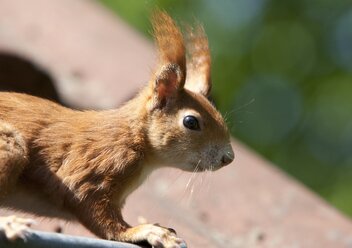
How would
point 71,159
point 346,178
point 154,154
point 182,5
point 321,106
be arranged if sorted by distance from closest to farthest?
point 71,159 → point 154,154 → point 182,5 → point 346,178 → point 321,106

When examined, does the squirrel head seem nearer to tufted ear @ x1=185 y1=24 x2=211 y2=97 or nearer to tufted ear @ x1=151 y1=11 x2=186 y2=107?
tufted ear @ x1=151 y1=11 x2=186 y2=107

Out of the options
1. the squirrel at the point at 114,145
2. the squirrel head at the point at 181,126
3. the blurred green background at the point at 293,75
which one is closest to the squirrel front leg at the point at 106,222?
the squirrel at the point at 114,145

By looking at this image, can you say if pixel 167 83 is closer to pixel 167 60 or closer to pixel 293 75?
pixel 167 60

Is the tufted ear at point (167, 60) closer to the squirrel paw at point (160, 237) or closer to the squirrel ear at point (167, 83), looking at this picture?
A: the squirrel ear at point (167, 83)

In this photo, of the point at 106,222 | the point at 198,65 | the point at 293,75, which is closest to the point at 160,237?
the point at 106,222

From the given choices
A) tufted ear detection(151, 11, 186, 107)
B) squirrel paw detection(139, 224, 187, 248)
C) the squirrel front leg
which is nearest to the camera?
squirrel paw detection(139, 224, 187, 248)

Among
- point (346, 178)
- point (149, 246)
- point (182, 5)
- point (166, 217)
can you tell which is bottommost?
point (346, 178)

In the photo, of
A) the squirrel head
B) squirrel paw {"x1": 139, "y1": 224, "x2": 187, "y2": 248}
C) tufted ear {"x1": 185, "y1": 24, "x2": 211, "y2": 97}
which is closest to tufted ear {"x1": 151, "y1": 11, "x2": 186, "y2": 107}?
the squirrel head

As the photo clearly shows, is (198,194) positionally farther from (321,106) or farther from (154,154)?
(321,106)

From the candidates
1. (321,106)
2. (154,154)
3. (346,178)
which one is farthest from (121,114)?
(321,106)
